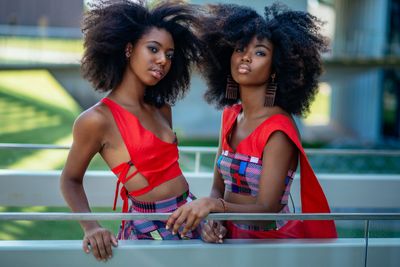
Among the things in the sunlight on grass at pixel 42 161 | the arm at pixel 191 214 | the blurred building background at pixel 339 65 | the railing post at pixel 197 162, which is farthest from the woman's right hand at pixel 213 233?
the blurred building background at pixel 339 65

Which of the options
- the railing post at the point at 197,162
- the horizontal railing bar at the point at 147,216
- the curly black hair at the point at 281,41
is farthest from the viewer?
the railing post at the point at 197,162

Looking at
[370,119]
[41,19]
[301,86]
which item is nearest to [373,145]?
[370,119]

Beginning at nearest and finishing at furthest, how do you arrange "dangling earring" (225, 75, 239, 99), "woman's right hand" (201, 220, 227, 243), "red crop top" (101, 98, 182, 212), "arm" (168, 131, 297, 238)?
"woman's right hand" (201, 220, 227, 243) → "arm" (168, 131, 297, 238) → "red crop top" (101, 98, 182, 212) → "dangling earring" (225, 75, 239, 99)

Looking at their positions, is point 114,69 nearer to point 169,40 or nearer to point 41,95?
point 169,40

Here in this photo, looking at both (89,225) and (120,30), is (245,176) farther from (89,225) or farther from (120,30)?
(120,30)

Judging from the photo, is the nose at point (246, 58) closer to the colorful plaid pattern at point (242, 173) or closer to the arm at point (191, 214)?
the colorful plaid pattern at point (242, 173)

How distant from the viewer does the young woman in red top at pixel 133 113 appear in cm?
233

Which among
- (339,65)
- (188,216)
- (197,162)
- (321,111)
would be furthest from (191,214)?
(321,111)

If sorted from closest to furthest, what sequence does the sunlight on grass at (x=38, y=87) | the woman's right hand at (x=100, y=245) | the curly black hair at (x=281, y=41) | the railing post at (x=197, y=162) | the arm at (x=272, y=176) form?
1. the woman's right hand at (x=100, y=245)
2. the arm at (x=272, y=176)
3. the curly black hair at (x=281, y=41)
4. the railing post at (x=197, y=162)
5. the sunlight on grass at (x=38, y=87)

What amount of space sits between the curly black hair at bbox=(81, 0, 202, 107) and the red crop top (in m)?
0.21

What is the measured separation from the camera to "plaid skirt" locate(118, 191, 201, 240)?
2398mm

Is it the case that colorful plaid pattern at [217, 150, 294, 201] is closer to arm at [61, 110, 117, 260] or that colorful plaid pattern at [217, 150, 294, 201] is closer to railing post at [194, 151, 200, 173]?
Result: arm at [61, 110, 117, 260]

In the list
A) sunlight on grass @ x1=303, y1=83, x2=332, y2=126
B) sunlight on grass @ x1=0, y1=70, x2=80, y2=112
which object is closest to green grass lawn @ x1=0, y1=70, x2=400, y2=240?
sunlight on grass @ x1=0, y1=70, x2=80, y2=112

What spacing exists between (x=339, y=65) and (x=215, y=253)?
14965mm
